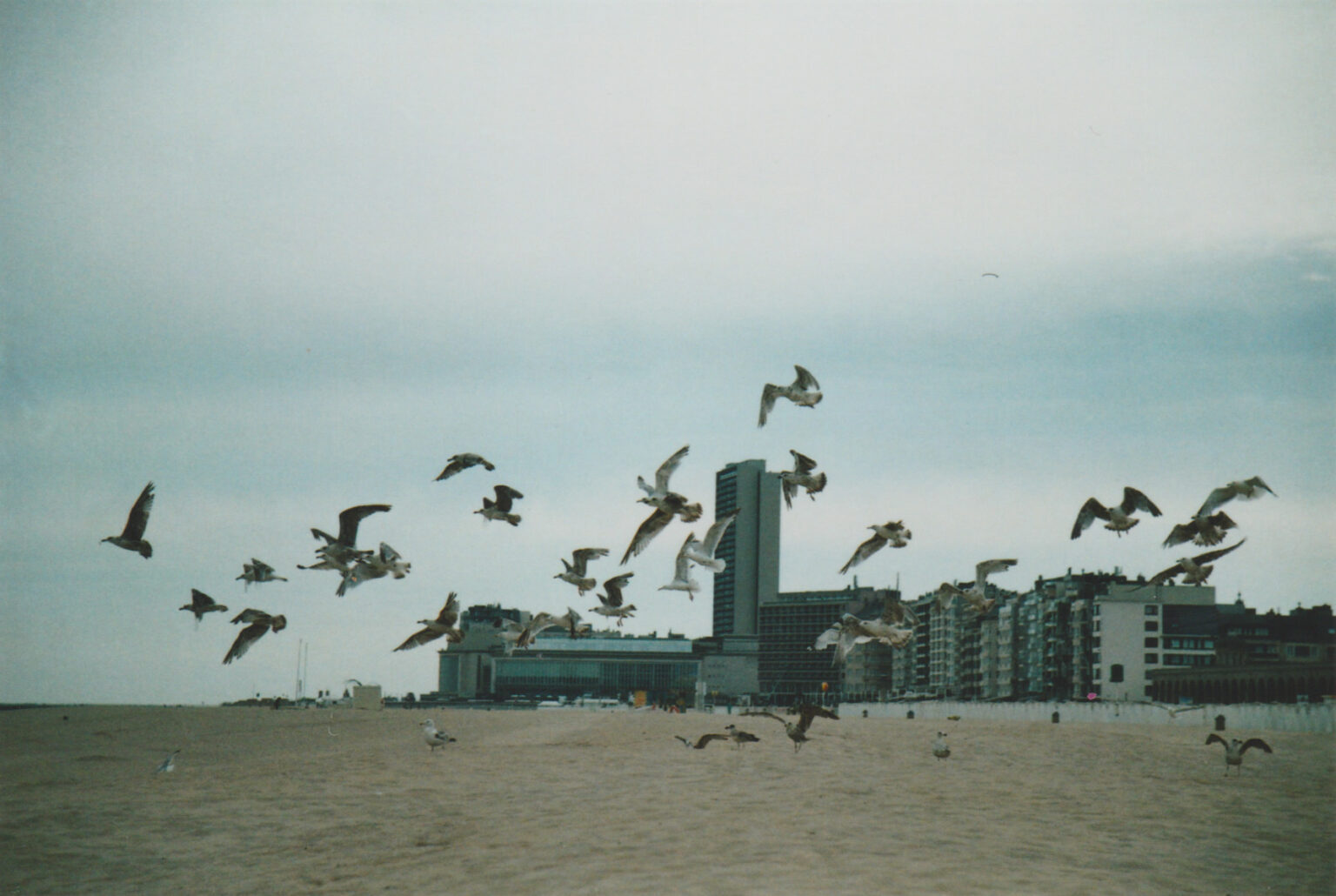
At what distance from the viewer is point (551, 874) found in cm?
1934

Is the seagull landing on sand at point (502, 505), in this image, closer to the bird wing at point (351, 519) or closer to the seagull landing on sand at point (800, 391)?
the bird wing at point (351, 519)

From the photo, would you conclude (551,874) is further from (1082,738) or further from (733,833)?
(1082,738)

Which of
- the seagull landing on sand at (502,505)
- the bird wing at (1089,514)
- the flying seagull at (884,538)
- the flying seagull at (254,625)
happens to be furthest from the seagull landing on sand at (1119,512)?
the flying seagull at (254,625)

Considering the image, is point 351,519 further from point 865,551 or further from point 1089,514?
point 1089,514

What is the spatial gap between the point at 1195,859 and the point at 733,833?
8312mm

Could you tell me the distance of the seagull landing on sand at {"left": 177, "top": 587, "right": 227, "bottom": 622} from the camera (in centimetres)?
2250

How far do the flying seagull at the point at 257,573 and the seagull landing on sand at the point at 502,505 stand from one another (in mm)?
4378

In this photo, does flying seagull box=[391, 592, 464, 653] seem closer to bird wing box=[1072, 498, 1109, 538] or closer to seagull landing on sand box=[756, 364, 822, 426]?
seagull landing on sand box=[756, 364, 822, 426]

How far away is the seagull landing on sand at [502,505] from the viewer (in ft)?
71.1

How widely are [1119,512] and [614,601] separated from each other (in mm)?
9472

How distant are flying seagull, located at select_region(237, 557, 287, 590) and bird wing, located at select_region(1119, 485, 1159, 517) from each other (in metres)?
15.9

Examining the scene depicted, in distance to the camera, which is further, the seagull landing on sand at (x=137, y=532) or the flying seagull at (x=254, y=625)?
the flying seagull at (x=254, y=625)

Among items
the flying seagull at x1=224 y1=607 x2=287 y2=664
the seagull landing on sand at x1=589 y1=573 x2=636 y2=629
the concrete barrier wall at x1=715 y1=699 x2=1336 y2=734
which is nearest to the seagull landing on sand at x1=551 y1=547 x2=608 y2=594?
the seagull landing on sand at x1=589 y1=573 x2=636 y2=629

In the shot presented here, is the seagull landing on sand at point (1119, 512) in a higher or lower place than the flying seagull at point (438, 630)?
higher
